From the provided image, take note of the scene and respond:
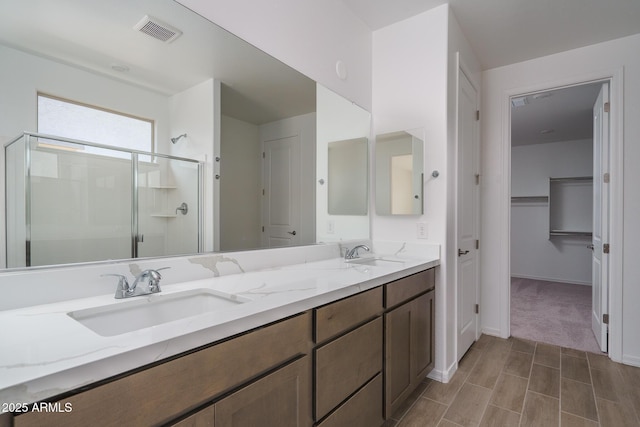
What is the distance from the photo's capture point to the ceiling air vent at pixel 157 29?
3.82 ft

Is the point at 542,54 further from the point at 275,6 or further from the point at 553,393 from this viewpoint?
the point at 553,393

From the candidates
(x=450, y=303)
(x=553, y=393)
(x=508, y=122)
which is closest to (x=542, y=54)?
(x=508, y=122)

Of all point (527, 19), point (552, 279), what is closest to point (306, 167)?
point (527, 19)

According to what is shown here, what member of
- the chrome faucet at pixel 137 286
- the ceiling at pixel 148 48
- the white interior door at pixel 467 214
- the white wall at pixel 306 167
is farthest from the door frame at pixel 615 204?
the chrome faucet at pixel 137 286

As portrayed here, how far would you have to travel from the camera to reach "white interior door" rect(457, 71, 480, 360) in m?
2.51

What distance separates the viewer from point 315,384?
3.74 feet

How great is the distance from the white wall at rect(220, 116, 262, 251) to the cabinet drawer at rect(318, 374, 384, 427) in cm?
85

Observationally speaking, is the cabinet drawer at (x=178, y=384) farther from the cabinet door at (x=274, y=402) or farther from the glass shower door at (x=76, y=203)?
the glass shower door at (x=76, y=203)

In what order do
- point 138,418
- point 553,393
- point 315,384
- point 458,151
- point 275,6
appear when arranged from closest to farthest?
point 138,418
point 315,384
point 275,6
point 553,393
point 458,151

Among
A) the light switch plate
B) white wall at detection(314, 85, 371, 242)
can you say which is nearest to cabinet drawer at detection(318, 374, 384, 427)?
white wall at detection(314, 85, 371, 242)

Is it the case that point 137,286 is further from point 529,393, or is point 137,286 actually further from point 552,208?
point 552,208

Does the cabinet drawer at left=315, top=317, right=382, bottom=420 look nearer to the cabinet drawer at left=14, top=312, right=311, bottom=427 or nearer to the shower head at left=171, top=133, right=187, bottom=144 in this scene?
the cabinet drawer at left=14, top=312, right=311, bottom=427

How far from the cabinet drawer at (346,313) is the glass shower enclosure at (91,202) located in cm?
66

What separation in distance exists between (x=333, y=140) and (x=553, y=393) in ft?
7.37
